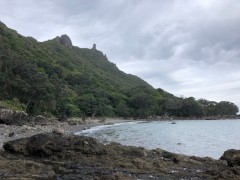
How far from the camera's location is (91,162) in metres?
21.5

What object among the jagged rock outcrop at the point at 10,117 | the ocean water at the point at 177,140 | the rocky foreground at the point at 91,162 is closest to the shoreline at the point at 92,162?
the rocky foreground at the point at 91,162

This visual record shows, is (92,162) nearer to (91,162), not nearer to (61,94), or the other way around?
(91,162)

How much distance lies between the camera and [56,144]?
899 inches

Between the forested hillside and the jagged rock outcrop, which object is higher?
the forested hillside

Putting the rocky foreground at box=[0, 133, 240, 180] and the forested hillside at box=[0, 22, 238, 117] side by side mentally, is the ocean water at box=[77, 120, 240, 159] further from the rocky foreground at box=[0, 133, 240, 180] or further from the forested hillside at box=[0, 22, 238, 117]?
the forested hillside at box=[0, 22, 238, 117]

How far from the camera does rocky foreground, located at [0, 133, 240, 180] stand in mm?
18047

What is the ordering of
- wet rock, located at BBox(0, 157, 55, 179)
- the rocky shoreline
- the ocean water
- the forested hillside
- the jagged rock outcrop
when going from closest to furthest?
wet rock, located at BBox(0, 157, 55, 179)
the rocky shoreline
the ocean water
the jagged rock outcrop
the forested hillside

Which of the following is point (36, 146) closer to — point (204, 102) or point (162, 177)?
point (162, 177)

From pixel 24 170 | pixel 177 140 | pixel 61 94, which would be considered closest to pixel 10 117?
pixel 177 140

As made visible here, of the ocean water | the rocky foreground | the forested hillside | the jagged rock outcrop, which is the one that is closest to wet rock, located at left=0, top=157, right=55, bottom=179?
the rocky foreground

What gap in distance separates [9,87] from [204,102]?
470 feet

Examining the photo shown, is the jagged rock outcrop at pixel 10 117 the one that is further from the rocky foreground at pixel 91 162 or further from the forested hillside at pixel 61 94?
the rocky foreground at pixel 91 162

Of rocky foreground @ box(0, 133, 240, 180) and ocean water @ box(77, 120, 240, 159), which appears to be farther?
ocean water @ box(77, 120, 240, 159)

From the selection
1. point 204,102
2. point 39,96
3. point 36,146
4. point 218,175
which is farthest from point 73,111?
point 204,102
